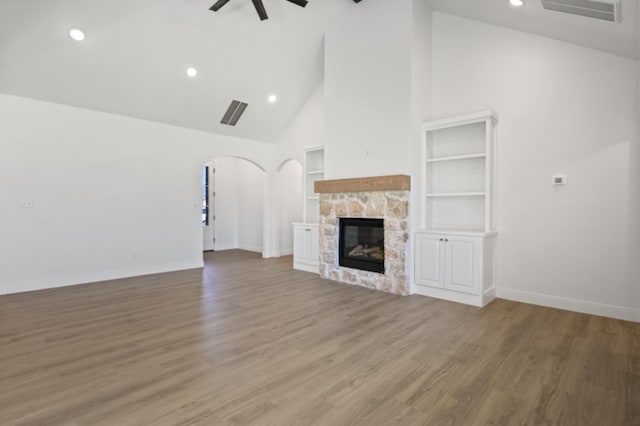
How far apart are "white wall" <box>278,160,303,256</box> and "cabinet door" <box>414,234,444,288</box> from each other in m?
4.31

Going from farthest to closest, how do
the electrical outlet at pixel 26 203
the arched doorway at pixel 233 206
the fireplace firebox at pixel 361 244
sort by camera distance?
1. the arched doorway at pixel 233 206
2. the fireplace firebox at pixel 361 244
3. the electrical outlet at pixel 26 203

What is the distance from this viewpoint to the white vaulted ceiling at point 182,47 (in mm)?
3834

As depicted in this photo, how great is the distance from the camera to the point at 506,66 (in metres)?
4.35

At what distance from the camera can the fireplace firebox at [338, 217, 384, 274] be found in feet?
16.2

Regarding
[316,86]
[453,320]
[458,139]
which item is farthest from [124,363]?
[316,86]

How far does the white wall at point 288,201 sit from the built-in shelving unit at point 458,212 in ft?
13.7

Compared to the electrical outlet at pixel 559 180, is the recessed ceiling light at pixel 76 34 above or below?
above

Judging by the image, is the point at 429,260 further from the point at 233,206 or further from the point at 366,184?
the point at 233,206

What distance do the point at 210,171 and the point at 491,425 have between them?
8638mm

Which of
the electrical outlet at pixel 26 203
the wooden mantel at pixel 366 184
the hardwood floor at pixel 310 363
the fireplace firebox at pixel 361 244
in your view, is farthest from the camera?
the fireplace firebox at pixel 361 244

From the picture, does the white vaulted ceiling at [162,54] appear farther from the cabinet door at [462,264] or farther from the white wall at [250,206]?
the cabinet door at [462,264]

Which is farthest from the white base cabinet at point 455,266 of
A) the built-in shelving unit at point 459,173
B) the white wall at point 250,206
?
the white wall at point 250,206

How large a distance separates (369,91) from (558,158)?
2643mm

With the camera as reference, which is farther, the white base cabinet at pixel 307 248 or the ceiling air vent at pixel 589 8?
the white base cabinet at pixel 307 248
